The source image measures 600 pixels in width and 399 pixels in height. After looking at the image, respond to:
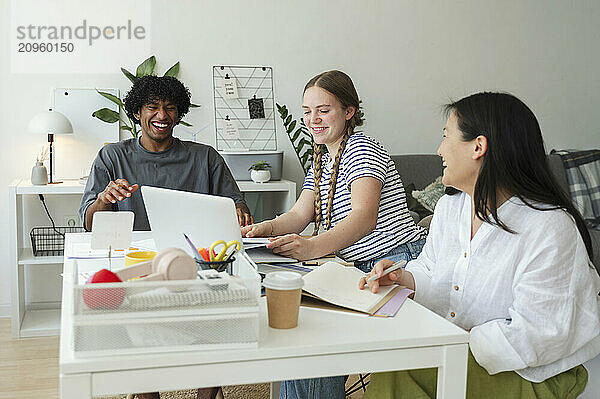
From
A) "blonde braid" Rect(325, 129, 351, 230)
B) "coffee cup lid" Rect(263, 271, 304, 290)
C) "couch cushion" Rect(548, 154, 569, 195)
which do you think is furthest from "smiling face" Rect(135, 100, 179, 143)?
"couch cushion" Rect(548, 154, 569, 195)

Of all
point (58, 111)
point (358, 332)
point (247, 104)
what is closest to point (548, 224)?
point (358, 332)

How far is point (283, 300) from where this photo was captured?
4.03ft

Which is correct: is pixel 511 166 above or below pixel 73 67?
below

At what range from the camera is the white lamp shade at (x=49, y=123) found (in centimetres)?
331

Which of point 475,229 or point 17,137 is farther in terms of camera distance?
point 17,137

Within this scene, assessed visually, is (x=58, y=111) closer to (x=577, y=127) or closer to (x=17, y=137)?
(x=17, y=137)

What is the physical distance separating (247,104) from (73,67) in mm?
965

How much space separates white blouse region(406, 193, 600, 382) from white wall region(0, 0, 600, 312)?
2432 mm

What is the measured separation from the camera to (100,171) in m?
2.57

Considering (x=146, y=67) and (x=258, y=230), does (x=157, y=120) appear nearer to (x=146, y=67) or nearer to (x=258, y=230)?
(x=258, y=230)

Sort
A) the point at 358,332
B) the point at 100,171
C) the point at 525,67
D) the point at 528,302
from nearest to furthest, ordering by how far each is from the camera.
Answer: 1. the point at 358,332
2. the point at 528,302
3. the point at 100,171
4. the point at 525,67

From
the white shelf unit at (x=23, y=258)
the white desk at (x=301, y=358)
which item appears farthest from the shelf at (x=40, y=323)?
the white desk at (x=301, y=358)

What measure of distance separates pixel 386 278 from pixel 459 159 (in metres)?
0.34

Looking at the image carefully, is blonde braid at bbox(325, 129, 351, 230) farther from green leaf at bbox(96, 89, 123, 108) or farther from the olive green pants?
green leaf at bbox(96, 89, 123, 108)
